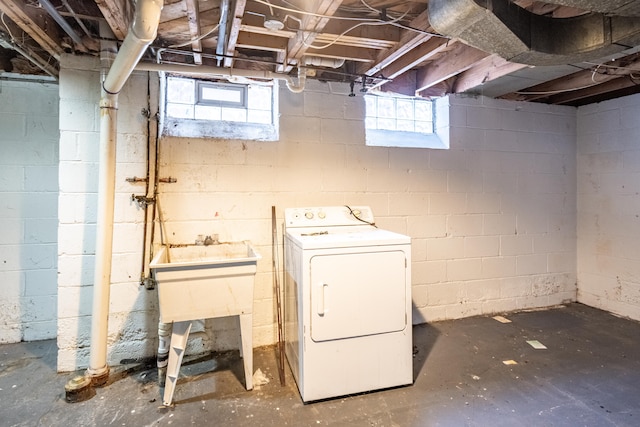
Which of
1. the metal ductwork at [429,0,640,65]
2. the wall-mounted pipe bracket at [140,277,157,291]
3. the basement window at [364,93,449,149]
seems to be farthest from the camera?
the basement window at [364,93,449,149]

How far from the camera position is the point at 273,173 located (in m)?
2.55

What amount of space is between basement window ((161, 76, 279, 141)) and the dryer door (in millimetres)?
1183

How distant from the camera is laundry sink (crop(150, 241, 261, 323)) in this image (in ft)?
5.86

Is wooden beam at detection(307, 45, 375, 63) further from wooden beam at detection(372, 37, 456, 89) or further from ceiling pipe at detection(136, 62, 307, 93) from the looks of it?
wooden beam at detection(372, 37, 456, 89)

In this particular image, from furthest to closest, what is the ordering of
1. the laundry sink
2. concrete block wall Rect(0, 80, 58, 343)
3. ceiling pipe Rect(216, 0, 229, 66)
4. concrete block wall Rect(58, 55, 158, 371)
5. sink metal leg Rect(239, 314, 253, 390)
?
concrete block wall Rect(0, 80, 58, 343)
concrete block wall Rect(58, 55, 158, 371)
sink metal leg Rect(239, 314, 253, 390)
the laundry sink
ceiling pipe Rect(216, 0, 229, 66)

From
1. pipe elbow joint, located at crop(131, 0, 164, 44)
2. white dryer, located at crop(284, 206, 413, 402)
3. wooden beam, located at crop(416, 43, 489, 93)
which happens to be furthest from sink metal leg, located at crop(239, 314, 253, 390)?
wooden beam, located at crop(416, 43, 489, 93)

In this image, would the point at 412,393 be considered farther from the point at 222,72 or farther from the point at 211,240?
the point at 222,72

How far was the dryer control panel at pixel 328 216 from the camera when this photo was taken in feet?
7.91

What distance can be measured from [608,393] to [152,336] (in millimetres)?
2837

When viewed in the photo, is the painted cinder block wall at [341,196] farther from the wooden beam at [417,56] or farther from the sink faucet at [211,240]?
the wooden beam at [417,56]

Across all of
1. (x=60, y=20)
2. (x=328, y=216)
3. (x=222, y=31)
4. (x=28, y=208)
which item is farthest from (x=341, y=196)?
(x=28, y=208)

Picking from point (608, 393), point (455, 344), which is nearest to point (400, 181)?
point (455, 344)

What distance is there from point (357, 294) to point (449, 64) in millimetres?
1762

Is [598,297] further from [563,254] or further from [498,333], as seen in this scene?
[498,333]
